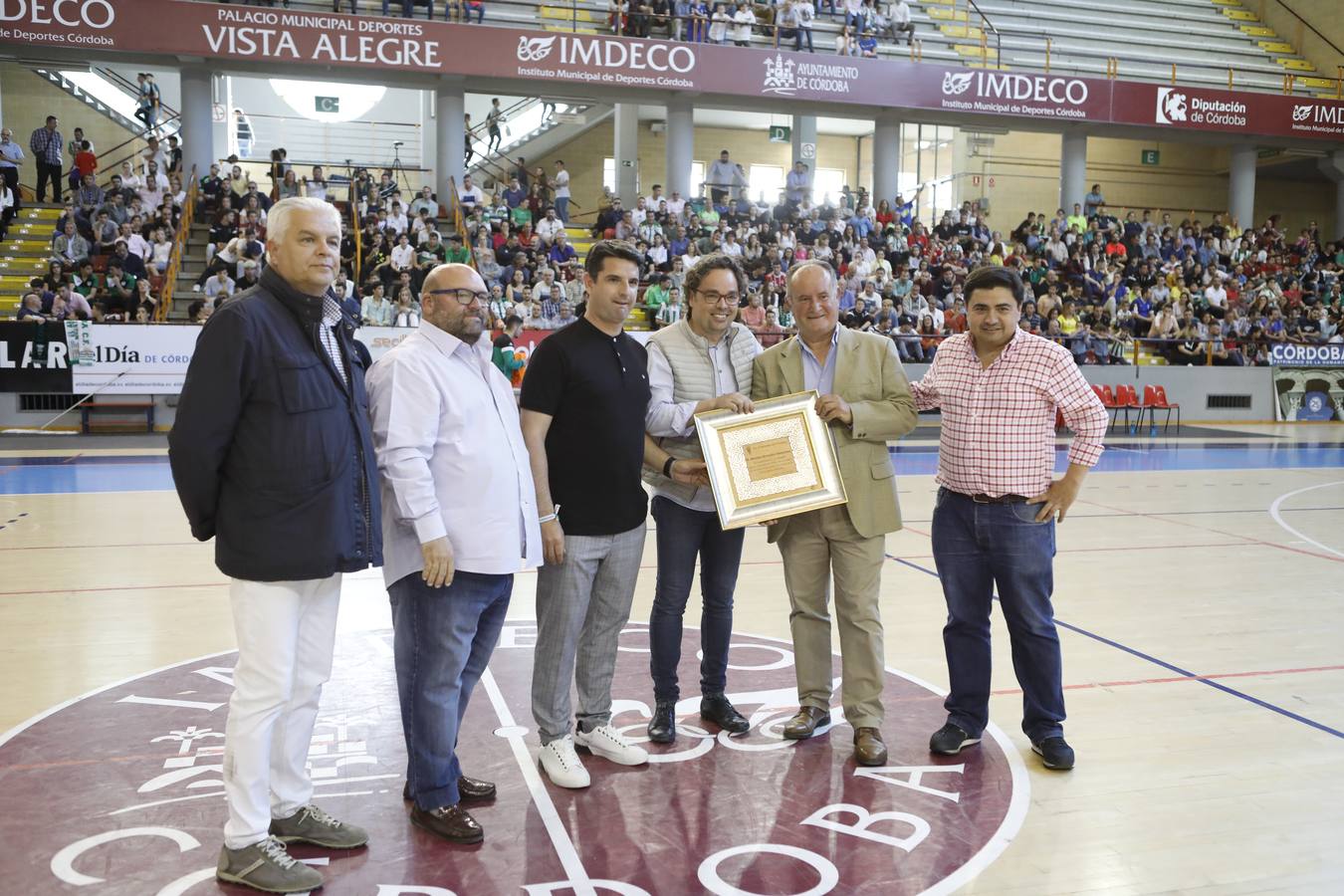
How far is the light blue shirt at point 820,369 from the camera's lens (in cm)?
431

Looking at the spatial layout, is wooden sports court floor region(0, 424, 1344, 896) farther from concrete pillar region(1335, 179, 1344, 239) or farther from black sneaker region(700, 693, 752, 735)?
concrete pillar region(1335, 179, 1344, 239)

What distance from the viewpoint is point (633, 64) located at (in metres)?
21.6

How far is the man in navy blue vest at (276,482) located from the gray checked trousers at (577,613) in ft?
2.77

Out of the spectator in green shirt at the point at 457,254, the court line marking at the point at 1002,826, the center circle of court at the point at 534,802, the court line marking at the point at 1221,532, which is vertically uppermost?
the spectator in green shirt at the point at 457,254

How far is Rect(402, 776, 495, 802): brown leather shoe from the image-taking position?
3.77 meters

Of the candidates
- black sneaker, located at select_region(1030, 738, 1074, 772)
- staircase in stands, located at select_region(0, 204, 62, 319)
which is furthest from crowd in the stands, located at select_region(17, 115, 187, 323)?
black sneaker, located at select_region(1030, 738, 1074, 772)

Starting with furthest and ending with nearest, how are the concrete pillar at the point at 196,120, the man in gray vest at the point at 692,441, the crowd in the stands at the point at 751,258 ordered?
the concrete pillar at the point at 196,120 → the crowd in the stands at the point at 751,258 → the man in gray vest at the point at 692,441

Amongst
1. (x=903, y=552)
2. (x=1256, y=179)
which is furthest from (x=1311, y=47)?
(x=903, y=552)

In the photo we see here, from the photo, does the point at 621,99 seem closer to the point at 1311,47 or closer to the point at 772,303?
the point at 772,303

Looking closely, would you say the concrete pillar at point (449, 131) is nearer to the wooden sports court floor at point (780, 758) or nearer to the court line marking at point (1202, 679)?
the wooden sports court floor at point (780, 758)

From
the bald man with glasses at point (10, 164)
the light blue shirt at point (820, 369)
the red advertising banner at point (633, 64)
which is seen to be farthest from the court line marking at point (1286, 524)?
the bald man with glasses at point (10, 164)

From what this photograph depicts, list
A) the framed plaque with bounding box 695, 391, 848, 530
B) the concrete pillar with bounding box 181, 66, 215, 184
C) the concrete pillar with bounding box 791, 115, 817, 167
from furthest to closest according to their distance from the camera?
the concrete pillar with bounding box 791, 115, 817, 167 → the concrete pillar with bounding box 181, 66, 215, 184 → the framed plaque with bounding box 695, 391, 848, 530

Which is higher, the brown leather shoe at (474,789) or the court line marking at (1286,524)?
the court line marking at (1286,524)

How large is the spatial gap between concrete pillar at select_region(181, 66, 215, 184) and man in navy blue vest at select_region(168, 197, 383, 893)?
19.8 metres
